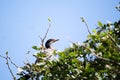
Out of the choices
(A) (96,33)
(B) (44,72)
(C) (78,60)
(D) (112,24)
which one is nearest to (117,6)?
(D) (112,24)

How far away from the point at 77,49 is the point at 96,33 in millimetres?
420

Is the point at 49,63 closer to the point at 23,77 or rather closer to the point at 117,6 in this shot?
the point at 23,77

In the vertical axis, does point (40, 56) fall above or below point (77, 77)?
above

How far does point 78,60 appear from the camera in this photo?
12.8 ft

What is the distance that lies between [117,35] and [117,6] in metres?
0.78

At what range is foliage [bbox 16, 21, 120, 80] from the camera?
360cm

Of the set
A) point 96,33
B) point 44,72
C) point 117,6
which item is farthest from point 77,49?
point 117,6

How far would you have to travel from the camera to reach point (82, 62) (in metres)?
3.94

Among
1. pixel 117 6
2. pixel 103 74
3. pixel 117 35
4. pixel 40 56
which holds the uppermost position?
pixel 117 6

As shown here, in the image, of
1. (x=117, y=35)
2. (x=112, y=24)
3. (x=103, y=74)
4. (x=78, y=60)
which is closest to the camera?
(x=103, y=74)

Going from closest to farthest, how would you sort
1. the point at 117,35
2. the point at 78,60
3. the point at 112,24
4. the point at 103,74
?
the point at 103,74, the point at 78,60, the point at 117,35, the point at 112,24

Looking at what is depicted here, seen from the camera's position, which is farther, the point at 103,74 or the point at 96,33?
the point at 96,33

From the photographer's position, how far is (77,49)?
436 centimetres

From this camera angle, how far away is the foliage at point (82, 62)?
3600 millimetres
